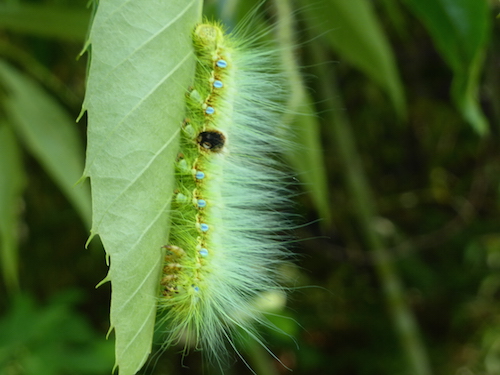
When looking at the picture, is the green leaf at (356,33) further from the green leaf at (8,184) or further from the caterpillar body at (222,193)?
the green leaf at (8,184)

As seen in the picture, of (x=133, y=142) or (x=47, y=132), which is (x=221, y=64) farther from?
(x=47, y=132)

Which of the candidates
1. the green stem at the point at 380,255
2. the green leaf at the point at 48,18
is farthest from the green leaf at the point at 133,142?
the green stem at the point at 380,255

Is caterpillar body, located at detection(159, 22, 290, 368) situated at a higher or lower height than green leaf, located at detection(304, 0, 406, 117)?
lower

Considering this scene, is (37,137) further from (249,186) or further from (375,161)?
(375,161)

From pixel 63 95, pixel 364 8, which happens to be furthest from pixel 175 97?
pixel 63 95

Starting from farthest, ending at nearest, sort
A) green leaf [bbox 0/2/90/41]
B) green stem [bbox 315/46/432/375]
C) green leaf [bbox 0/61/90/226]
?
green stem [bbox 315/46/432/375]
green leaf [bbox 0/2/90/41]
green leaf [bbox 0/61/90/226]

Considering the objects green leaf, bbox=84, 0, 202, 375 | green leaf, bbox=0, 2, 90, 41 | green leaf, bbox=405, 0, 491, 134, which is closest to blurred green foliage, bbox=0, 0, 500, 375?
green leaf, bbox=0, 2, 90, 41

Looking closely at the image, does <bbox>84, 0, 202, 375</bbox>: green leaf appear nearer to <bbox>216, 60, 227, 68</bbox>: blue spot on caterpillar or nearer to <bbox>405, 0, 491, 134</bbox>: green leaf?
<bbox>216, 60, 227, 68</bbox>: blue spot on caterpillar

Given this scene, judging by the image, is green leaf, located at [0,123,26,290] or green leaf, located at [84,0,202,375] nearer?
green leaf, located at [84,0,202,375]
